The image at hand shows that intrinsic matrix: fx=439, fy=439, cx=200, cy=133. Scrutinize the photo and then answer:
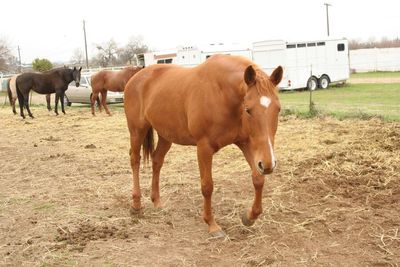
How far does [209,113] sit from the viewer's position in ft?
12.9

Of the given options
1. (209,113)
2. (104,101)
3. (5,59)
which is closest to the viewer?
(209,113)

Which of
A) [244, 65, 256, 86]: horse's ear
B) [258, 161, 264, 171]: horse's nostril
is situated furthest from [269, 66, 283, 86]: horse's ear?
[258, 161, 264, 171]: horse's nostril

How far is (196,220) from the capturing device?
15.4 ft

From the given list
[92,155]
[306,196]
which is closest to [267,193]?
[306,196]

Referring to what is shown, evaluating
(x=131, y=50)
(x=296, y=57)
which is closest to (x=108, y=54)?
(x=131, y=50)

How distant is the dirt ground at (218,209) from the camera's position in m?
3.74

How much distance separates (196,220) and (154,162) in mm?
1024

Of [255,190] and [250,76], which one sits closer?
[250,76]

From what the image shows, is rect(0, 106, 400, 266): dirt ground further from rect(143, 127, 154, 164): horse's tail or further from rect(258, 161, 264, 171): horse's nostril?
rect(258, 161, 264, 171): horse's nostril

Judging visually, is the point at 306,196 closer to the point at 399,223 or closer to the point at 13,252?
the point at 399,223

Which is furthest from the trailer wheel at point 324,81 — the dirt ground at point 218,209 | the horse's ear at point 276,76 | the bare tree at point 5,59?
the bare tree at point 5,59

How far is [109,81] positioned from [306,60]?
12607mm

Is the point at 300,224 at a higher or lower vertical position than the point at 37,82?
lower

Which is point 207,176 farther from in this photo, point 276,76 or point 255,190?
point 276,76
